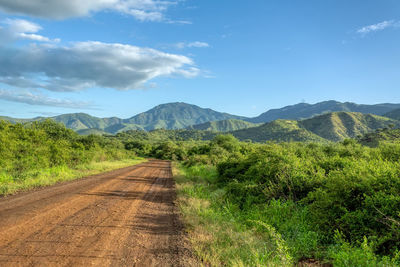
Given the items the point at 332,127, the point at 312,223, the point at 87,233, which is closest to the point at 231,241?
the point at 312,223

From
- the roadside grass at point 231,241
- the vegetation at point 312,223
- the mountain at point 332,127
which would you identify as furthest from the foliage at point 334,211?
the mountain at point 332,127

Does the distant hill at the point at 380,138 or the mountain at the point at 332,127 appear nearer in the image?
the distant hill at the point at 380,138

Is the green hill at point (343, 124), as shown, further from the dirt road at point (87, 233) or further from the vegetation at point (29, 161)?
the dirt road at point (87, 233)

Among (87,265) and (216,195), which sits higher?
(87,265)

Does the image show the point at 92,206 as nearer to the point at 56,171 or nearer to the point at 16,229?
the point at 16,229

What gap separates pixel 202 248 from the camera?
580 centimetres

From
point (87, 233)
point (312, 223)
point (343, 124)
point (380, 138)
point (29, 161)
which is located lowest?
point (312, 223)

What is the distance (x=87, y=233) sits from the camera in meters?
6.34

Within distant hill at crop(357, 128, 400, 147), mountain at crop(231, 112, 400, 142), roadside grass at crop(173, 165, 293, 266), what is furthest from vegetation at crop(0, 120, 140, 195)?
mountain at crop(231, 112, 400, 142)

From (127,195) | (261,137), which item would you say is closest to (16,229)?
(127,195)

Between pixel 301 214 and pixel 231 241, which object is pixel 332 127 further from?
pixel 231 241

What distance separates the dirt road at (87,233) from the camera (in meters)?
4.85

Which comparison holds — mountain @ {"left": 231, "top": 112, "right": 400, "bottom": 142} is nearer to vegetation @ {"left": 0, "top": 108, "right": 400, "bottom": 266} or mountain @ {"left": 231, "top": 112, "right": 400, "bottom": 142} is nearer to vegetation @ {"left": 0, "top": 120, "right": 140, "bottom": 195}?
vegetation @ {"left": 0, "top": 120, "right": 140, "bottom": 195}

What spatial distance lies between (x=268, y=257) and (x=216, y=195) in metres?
8.20
